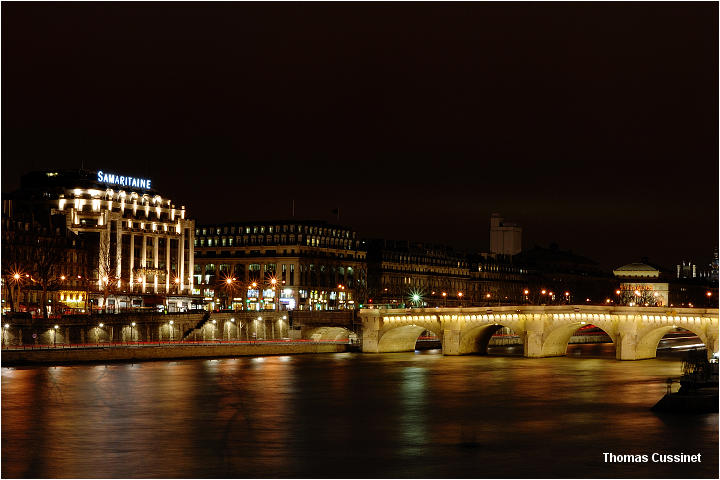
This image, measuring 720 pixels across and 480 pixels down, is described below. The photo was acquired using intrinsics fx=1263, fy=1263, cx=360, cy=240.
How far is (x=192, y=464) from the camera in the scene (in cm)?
5609

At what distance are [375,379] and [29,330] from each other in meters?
33.9

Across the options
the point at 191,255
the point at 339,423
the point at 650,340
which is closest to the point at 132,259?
the point at 191,255

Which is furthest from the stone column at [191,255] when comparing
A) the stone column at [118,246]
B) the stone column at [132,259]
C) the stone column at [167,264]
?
the stone column at [118,246]

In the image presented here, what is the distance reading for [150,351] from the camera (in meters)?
117

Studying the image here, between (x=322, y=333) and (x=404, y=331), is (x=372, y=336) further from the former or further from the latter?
(x=322, y=333)

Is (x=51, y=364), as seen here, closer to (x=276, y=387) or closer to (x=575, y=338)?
(x=276, y=387)

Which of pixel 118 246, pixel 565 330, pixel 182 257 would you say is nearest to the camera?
pixel 565 330

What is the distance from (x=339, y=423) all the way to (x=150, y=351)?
4789 cm

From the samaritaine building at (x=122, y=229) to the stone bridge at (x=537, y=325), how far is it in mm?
35234

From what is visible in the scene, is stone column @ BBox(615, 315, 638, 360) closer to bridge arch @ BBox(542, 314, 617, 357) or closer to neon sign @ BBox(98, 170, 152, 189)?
bridge arch @ BBox(542, 314, 617, 357)

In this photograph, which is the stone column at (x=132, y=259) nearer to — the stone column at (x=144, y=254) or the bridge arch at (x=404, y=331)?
the stone column at (x=144, y=254)

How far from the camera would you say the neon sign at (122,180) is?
560ft

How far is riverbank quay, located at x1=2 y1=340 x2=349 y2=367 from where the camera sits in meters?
105

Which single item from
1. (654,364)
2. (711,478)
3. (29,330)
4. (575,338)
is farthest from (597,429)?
(575,338)
